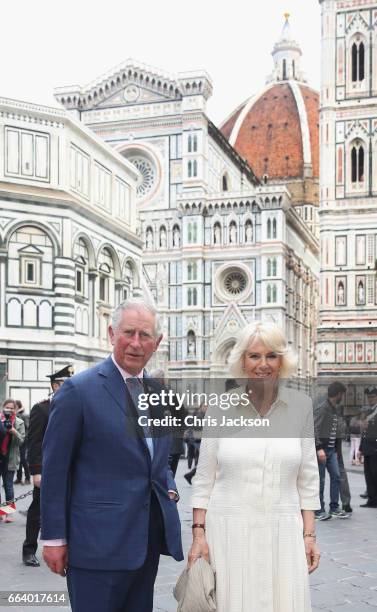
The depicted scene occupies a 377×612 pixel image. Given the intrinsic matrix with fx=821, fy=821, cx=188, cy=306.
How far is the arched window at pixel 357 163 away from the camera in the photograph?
3731cm

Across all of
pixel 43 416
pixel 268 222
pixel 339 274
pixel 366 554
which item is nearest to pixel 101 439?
pixel 43 416

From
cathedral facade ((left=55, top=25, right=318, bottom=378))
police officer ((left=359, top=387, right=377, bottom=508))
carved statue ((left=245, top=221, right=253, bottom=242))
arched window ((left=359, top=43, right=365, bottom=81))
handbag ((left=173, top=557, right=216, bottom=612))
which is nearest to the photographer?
handbag ((left=173, top=557, right=216, bottom=612))

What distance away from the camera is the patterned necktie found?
3.02 m

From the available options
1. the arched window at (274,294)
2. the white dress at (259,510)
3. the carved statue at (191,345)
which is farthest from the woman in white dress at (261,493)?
the carved statue at (191,345)

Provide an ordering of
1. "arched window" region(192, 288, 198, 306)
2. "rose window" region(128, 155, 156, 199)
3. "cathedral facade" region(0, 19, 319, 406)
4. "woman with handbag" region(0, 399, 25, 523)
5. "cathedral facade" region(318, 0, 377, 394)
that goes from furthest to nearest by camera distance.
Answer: "rose window" region(128, 155, 156, 199)
"arched window" region(192, 288, 198, 306)
"cathedral facade" region(318, 0, 377, 394)
"cathedral facade" region(0, 19, 319, 406)
"woman with handbag" region(0, 399, 25, 523)

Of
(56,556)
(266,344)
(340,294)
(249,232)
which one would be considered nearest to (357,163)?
(340,294)

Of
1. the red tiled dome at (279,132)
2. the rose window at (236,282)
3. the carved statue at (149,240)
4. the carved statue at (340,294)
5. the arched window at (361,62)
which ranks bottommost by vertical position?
the carved statue at (340,294)

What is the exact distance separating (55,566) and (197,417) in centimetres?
85

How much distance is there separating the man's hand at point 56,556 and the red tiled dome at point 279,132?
73.3m

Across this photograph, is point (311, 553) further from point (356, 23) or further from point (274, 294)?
point (274, 294)

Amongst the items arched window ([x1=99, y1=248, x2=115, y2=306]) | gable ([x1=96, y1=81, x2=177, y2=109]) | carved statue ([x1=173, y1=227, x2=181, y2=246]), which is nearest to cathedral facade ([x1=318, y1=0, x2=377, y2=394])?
carved statue ([x1=173, y1=227, x2=181, y2=246])

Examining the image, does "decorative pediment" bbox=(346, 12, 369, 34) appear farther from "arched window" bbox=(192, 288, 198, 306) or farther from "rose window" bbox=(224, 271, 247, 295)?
"arched window" bbox=(192, 288, 198, 306)

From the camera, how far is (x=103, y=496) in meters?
2.88

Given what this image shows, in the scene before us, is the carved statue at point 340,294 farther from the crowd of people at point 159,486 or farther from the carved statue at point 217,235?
the crowd of people at point 159,486
